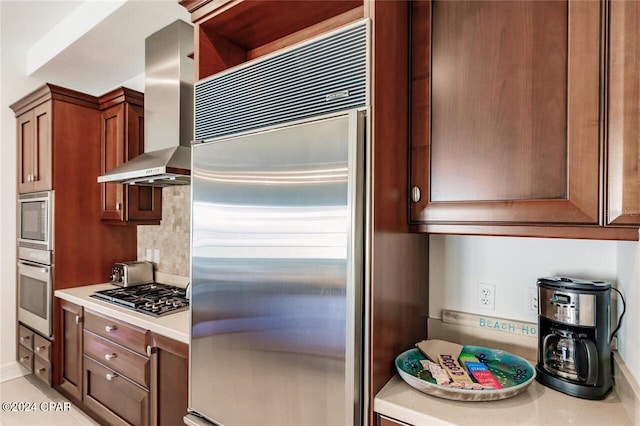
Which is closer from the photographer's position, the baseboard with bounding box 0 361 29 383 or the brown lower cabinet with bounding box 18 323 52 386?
the brown lower cabinet with bounding box 18 323 52 386

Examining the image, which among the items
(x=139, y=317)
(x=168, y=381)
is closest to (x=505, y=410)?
(x=168, y=381)

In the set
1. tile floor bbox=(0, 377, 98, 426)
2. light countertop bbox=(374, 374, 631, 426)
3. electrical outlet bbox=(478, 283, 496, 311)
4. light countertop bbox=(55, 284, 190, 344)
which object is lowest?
tile floor bbox=(0, 377, 98, 426)

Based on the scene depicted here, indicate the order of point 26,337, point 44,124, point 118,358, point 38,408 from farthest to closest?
point 26,337
point 44,124
point 38,408
point 118,358

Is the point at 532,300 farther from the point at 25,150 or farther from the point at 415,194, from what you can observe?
the point at 25,150

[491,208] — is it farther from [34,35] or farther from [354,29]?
[34,35]

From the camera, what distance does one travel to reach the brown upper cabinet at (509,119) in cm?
96

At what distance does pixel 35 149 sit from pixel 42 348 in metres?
1.54

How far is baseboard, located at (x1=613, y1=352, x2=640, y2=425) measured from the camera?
2.95 ft

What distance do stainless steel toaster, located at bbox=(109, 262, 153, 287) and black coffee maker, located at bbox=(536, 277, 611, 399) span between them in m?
2.67

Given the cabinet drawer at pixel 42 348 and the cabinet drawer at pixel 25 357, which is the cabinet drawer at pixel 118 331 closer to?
the cabinet drawer at pixel 42 348

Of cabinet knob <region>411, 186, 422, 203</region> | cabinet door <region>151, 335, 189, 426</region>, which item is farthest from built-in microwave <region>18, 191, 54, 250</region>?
cabinet knob <region>411, 186, 422, 203</region>

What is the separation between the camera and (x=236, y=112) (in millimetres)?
1364

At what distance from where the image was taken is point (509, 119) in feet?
3.49

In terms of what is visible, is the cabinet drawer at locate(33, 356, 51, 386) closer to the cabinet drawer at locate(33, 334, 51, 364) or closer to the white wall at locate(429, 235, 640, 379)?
the cabinet drawer at locate(33, 334, 51, 364)
